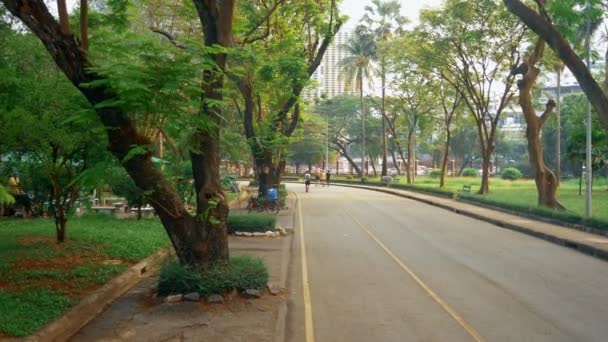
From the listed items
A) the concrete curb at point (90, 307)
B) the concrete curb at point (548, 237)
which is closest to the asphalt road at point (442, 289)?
the concrete curb at point (548, 237)

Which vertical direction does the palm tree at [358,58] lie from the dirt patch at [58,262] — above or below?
above

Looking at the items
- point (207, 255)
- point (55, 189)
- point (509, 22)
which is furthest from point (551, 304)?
point (509, 22)

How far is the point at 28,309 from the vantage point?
25.7ft

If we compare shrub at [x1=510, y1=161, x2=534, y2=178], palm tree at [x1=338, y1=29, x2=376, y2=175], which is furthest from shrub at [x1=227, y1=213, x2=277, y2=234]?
shrub at [x1=510, y1=161, x2=534, y2=178]

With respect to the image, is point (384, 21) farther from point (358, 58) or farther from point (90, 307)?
point (90, 307)

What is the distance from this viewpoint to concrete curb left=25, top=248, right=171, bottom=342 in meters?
7.11

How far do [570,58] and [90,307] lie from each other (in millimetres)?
12528

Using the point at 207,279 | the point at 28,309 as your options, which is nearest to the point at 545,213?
the point at 207,279

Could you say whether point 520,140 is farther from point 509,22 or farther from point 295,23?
point 295,23

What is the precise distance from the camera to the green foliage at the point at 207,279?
8.97 meters

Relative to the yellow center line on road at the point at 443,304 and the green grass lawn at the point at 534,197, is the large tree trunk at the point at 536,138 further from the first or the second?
the yellow center line on road at the point at 443,304

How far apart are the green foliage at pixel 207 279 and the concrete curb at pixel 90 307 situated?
88cm

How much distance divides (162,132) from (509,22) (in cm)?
2527

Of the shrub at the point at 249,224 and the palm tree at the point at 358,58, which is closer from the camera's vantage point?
the shrub at the point at 249,224
